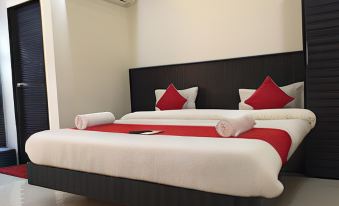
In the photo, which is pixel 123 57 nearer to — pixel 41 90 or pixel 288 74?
pixel 41 90

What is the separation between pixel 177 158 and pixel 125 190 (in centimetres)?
47

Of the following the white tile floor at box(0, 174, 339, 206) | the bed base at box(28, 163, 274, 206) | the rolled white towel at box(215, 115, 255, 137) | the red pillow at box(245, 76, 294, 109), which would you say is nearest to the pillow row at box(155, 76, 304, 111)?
the red pillow at box(245, 76, 294, 109)

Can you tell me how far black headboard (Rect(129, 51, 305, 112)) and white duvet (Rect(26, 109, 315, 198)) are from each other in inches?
43.0

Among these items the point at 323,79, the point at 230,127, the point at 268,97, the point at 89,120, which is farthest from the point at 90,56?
the point at 323,79

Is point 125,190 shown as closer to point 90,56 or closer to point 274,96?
point 274,96

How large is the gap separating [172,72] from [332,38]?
2.11 meters

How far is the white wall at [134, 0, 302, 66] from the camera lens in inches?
134

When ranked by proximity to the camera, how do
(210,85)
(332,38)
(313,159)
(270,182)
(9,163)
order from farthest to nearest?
(9,163) → (210,85) → (313,159) → (332,38) → (270,182)

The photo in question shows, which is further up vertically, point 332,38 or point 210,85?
point 332,38

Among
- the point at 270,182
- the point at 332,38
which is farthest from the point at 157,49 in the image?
the point at 270,182

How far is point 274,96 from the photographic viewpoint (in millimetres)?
3102

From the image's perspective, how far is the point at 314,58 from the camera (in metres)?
2.82

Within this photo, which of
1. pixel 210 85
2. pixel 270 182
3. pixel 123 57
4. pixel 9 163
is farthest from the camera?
pixel 123 57

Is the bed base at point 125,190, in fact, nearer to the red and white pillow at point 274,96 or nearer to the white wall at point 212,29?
the red and white pillow at point 274,96
